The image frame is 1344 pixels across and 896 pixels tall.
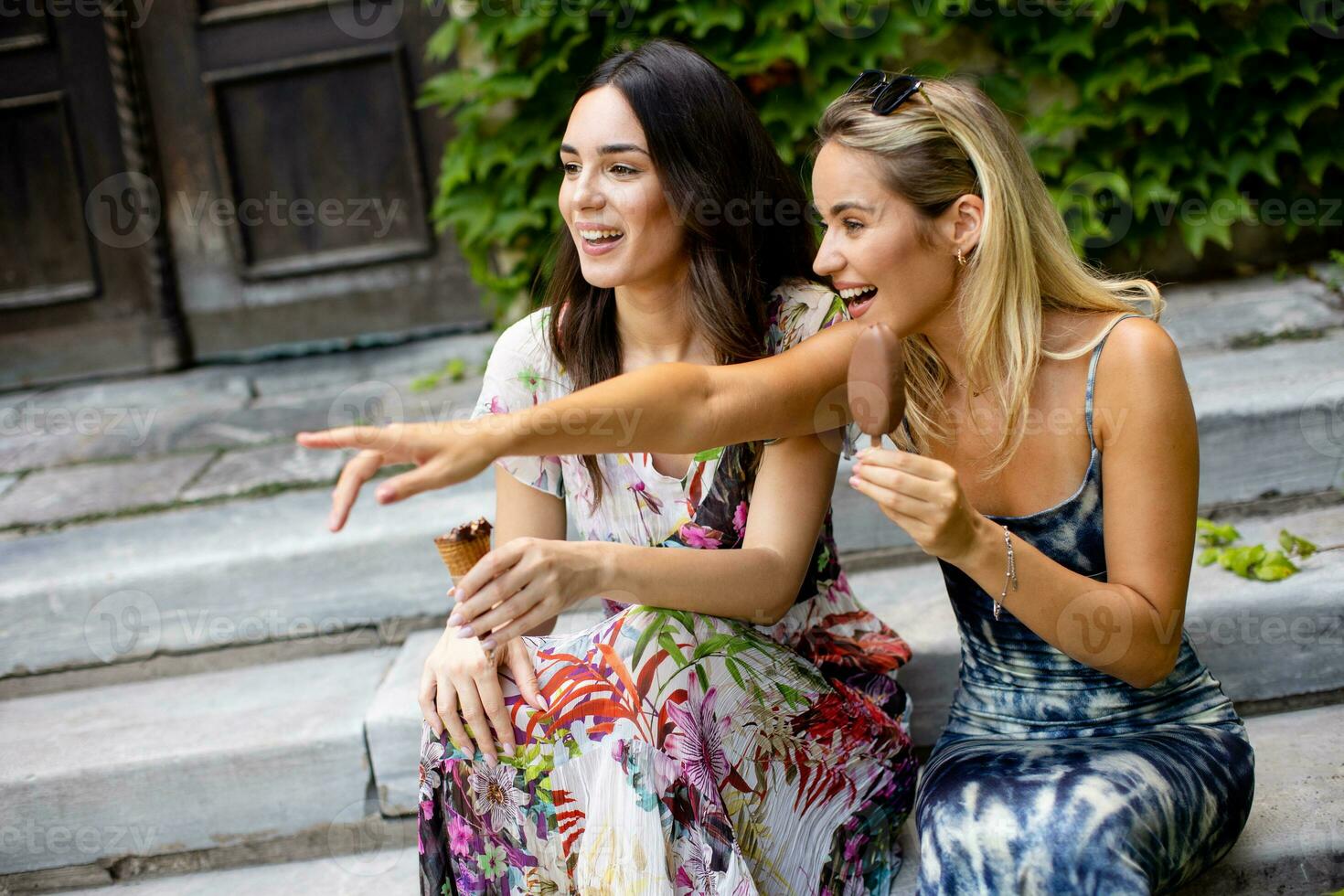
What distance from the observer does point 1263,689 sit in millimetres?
2523

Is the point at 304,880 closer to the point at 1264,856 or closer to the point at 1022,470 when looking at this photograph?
the point at 1022,470

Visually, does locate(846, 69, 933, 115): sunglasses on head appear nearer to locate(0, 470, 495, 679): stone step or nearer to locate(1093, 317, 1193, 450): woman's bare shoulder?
locate(1093, 317, 1193, 450): woman's bare shoulder

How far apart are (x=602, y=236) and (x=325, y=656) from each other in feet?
A: 5.25

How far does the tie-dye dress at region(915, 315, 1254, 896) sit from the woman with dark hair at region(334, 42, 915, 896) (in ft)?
0.84

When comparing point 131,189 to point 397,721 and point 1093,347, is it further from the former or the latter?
point 1093,347

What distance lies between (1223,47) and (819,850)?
9.96 feet

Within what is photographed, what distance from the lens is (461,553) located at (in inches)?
78.8

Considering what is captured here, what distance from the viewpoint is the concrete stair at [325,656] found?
8.20 feet

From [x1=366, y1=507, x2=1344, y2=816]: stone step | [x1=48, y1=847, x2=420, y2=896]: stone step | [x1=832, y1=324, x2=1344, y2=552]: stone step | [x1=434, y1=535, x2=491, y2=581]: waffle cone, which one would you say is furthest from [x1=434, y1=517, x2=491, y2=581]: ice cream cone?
[x1=832, y1=324, x2=1344, y2=552]: stone step

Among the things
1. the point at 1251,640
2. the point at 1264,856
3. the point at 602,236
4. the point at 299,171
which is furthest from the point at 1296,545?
the point at 299,171

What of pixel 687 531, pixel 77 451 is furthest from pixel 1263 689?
pixel 77 451

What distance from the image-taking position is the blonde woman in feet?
5.47

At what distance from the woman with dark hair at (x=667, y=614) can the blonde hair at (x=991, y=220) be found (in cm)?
32

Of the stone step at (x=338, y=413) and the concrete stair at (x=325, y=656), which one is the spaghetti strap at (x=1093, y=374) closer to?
the concrete stair at (x=325, y=656)
